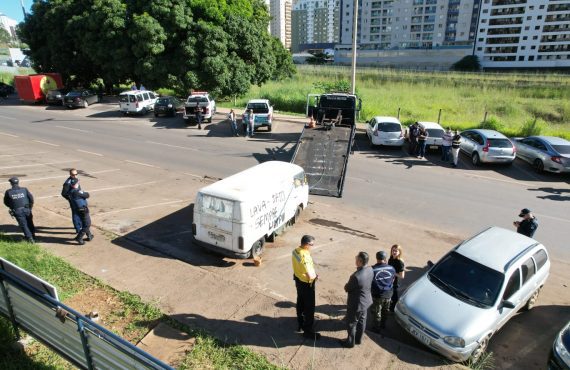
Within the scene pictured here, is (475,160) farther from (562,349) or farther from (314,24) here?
(314,24)

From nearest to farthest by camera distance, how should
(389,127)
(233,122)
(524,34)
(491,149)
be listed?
(491,149), (389,127), (233,122), (524,34)

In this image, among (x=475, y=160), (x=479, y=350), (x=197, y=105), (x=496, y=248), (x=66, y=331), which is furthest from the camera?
(x=197, y=105)

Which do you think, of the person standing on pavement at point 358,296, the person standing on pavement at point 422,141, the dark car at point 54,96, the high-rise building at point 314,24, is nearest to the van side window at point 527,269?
the person standing on pavement at point 358,296

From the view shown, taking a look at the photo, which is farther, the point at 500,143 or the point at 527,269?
the point at 500,143

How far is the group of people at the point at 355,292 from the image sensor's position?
5801mm

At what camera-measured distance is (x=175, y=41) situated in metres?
31.4

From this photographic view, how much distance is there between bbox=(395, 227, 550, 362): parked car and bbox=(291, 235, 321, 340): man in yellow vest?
1.62 metres

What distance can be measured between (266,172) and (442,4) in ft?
374

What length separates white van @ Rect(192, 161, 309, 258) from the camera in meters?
8.19

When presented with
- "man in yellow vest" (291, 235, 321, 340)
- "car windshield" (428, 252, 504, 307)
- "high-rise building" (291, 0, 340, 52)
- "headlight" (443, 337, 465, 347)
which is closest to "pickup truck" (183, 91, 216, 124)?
"man in yellow vest" (291, 235, 321, 340)

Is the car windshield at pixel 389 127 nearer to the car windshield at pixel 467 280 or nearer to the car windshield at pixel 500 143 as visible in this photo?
the car windshield at pixel 500 143

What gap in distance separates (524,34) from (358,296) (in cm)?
10539

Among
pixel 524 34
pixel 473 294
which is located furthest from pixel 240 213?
pixel 524 34

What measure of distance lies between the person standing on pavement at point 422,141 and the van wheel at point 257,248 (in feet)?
39.5
